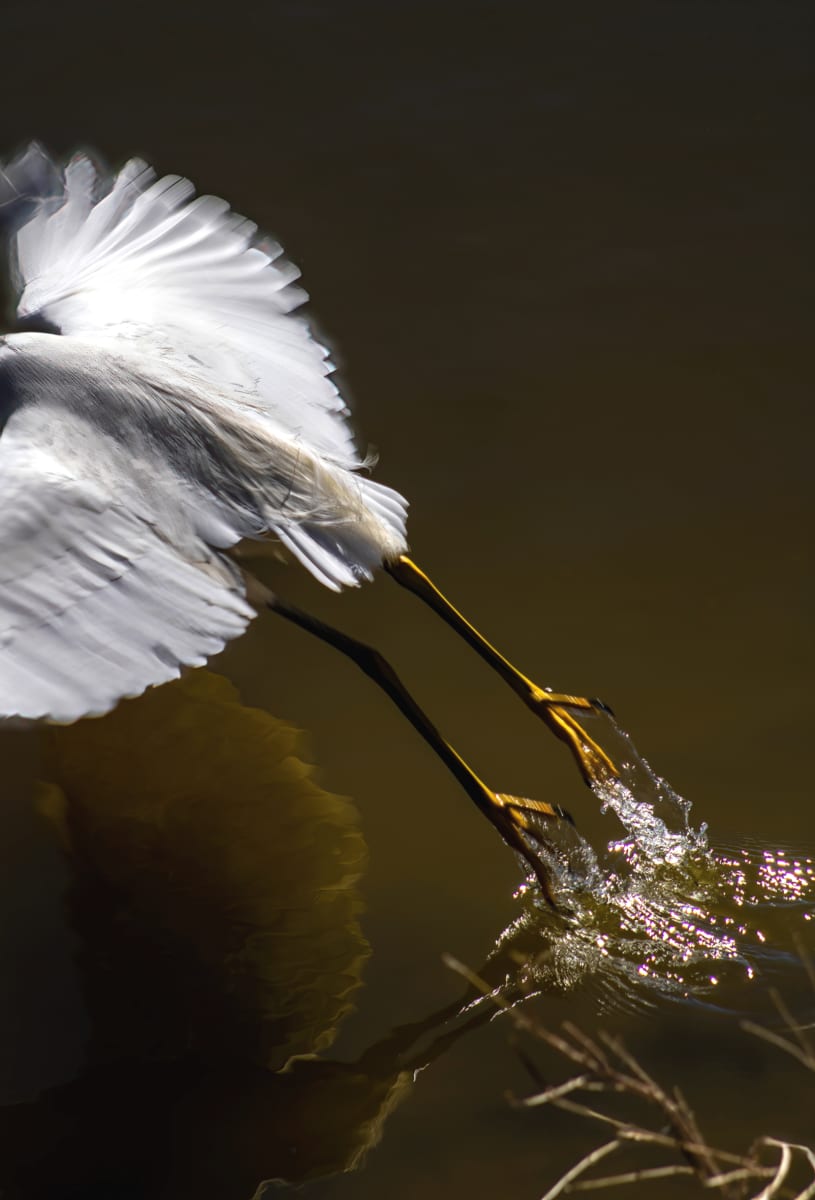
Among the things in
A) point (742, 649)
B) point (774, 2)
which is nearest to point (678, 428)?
point (742, 649)

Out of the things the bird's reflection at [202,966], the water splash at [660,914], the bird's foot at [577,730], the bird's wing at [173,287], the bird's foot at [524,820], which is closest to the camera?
the bird's reflection at [202,966]

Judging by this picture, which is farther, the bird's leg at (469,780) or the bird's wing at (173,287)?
the bird's wing at (173,287)

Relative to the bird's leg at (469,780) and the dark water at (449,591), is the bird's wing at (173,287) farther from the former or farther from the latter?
the dark water at (449,591)

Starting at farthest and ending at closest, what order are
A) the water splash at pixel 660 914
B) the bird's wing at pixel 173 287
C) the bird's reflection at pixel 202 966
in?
the bird's wing at pixel 173 287, the water splash at pixel 660 914, the bird's reflection at pixel 202 966

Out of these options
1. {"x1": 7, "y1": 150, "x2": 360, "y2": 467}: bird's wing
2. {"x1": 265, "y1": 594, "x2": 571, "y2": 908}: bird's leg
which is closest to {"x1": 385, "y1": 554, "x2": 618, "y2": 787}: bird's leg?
{"x1": 265, "y1": 594, "x2": 571, "y2": 908}: bird's leg

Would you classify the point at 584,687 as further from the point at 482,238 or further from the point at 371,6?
the point at 371,6

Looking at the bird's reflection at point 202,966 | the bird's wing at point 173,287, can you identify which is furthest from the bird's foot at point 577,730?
the bird's wing at point 173,287

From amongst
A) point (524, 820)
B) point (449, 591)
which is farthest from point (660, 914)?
point (449, 591)
